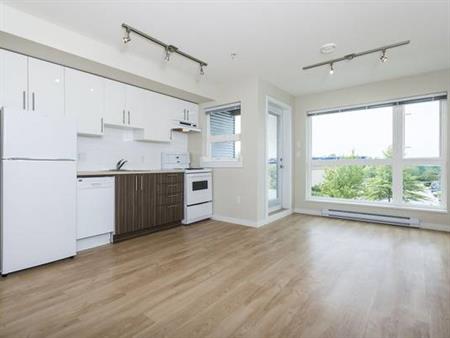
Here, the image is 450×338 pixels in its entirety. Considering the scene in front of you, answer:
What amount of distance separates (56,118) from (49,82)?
0.64 m

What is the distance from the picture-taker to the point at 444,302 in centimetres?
188

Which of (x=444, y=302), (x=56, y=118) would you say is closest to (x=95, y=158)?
(x=56, y=118)

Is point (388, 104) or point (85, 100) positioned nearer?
point (85, 100)

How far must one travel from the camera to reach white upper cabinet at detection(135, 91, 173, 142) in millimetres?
4027

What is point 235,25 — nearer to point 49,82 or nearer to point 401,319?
point 49,82

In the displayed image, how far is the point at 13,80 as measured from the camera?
8.64ft

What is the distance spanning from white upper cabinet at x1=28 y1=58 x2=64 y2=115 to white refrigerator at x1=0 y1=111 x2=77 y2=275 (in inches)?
14.1

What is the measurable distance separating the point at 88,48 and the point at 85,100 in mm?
665

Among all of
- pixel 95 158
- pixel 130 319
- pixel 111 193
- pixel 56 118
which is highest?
pixel 56 118

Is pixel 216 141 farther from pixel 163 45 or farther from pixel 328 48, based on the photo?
pixel 328 48

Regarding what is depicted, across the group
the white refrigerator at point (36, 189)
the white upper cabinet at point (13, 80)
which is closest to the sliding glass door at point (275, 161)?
the white refrigerator at point (36, 189)

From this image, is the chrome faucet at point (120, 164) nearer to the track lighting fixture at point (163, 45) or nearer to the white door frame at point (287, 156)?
the track lighting fixture at point (163, 45)

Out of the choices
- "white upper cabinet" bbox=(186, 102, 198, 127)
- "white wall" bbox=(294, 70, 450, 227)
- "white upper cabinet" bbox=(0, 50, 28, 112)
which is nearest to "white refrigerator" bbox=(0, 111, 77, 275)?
"white upper cabinet" bbox=(0, 50, 28, 112)

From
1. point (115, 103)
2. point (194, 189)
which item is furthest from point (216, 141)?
point (115, 103)
